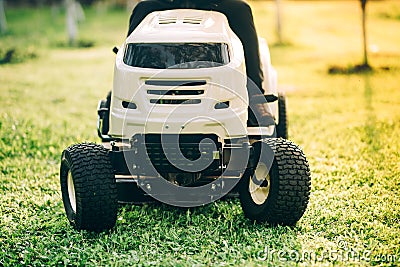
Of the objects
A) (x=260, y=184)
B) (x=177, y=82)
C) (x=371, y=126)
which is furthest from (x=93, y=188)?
(x=371, y=126)

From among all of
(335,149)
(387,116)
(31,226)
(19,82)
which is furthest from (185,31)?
(19,82)

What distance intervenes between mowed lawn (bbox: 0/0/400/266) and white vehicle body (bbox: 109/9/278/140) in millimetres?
806

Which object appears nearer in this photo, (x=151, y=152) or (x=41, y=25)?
(x=151, y=152)

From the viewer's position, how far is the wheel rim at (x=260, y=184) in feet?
17.8

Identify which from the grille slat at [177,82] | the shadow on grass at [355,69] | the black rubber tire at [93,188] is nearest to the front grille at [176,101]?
the grille slat at [177,82]

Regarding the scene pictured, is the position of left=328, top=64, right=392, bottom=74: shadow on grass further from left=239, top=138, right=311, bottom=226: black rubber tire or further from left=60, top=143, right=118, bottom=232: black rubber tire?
left=60, top=143, right=118, bottom=232: black rubber tire

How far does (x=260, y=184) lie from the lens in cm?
545

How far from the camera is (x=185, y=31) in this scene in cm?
550

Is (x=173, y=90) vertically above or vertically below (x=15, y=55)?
above

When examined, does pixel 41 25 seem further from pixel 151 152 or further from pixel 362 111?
pixel 151 152

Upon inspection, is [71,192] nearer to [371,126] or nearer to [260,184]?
[260,184]

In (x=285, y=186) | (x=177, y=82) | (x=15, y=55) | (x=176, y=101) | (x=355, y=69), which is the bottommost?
(x=15, y=55)

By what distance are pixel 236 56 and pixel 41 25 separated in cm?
2337
